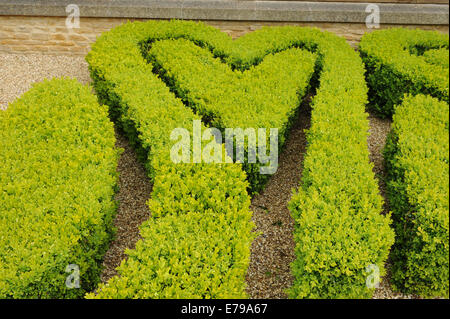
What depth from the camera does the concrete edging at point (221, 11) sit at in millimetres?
9414

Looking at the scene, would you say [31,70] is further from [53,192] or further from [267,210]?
[267,210]

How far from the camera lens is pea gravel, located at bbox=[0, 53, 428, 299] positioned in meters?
5.21

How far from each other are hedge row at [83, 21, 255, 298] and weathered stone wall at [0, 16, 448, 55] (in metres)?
3.52

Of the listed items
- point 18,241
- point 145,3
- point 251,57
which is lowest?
point 18,241

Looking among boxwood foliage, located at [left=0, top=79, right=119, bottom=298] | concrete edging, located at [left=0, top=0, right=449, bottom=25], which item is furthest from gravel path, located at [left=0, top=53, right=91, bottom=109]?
boxwood foliage, located at [left=0, top=79, right=119, bottom=298]

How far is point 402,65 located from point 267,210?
4399 mm

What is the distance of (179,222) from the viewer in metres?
4.33

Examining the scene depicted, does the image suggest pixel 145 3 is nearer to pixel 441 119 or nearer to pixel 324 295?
pixel 441 119

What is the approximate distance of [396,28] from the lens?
378 inches

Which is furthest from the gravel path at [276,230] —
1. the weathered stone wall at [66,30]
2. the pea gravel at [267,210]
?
the weathered stone wall at [66,30]

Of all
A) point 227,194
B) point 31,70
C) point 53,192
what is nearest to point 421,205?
point 227,194
